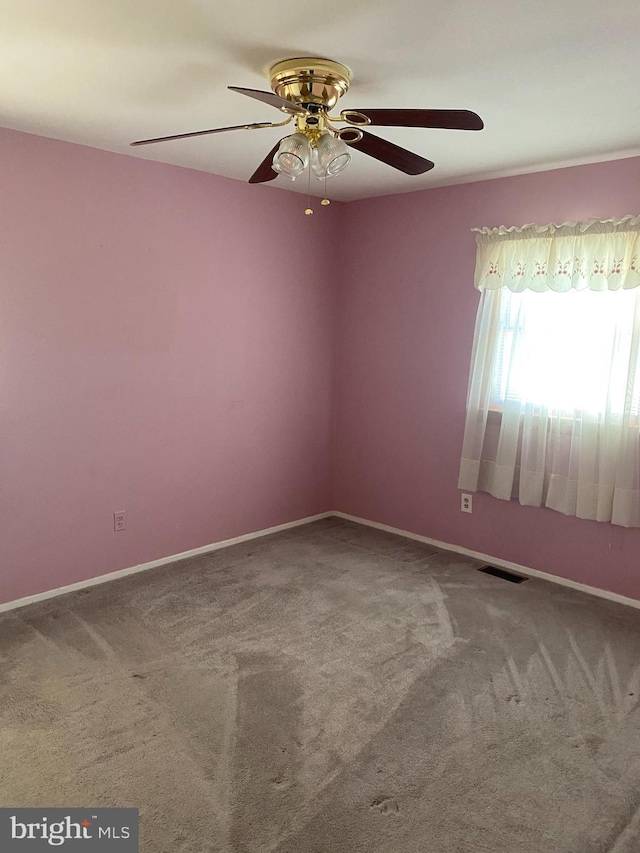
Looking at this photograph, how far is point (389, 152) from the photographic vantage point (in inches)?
94.8

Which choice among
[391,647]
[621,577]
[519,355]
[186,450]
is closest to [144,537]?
[186,450]

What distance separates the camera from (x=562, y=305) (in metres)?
3.73

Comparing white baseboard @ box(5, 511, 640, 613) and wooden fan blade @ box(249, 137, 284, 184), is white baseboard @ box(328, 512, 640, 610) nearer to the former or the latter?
white baseboard @ box(5, 511, 640, 613)

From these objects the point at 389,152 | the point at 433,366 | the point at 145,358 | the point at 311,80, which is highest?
the point at 311,80

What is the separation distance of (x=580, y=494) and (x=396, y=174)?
2.18m

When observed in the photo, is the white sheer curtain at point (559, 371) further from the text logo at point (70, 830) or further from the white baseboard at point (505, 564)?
the text logo at point (70, 830)

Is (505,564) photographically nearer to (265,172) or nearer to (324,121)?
(265,172)

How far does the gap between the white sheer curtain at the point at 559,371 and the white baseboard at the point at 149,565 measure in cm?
141

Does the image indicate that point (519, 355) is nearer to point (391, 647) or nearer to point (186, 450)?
point (391, 647)

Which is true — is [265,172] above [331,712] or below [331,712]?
above

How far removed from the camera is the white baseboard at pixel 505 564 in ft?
12.1

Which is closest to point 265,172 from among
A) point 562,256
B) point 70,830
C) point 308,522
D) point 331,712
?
point 562,256

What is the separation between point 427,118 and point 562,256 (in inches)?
73.9

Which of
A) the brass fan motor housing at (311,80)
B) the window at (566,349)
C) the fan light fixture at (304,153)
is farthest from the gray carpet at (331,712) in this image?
the brass fan motor housing at (311,80)
